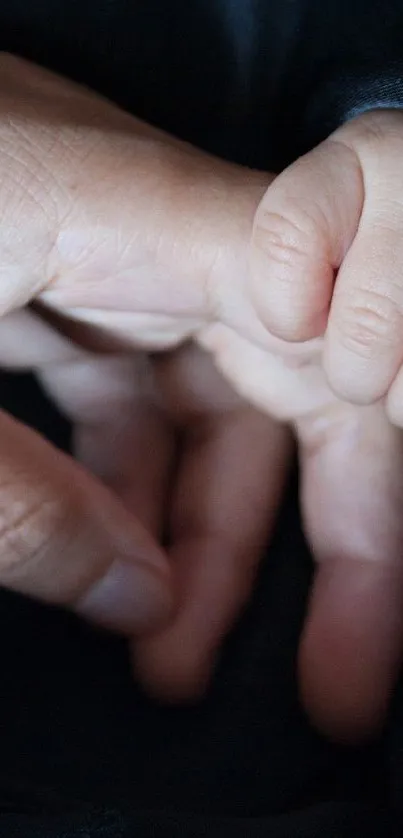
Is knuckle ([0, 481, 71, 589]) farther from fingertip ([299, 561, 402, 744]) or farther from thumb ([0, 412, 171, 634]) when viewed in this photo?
fingertip ([299, 561, 402, 744])

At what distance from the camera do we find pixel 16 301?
45 cm

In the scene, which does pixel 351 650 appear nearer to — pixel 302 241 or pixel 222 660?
pixel 222 660

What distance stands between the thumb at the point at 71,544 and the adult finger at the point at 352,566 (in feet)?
0.26

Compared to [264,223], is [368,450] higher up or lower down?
lower down

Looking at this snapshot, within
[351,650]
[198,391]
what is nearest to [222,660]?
[351,650]

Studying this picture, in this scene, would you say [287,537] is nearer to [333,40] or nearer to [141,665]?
[141,665]

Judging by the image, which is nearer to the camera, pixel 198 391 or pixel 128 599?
pixel 128 599

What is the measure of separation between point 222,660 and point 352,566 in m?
0.08

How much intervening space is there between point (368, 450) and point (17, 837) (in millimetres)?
278

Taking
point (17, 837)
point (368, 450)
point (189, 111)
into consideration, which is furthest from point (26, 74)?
point (17, 837)

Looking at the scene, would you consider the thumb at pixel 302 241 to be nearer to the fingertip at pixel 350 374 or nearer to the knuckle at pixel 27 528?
the fingertip at pixel 350 374

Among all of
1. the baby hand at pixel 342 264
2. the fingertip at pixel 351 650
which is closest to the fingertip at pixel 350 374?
the baby hand at pixel 342 264

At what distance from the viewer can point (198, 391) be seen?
57cm

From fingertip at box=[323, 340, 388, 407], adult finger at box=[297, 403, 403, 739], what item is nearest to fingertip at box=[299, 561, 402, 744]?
adult finger at box=[297, 403, 403, 739]
